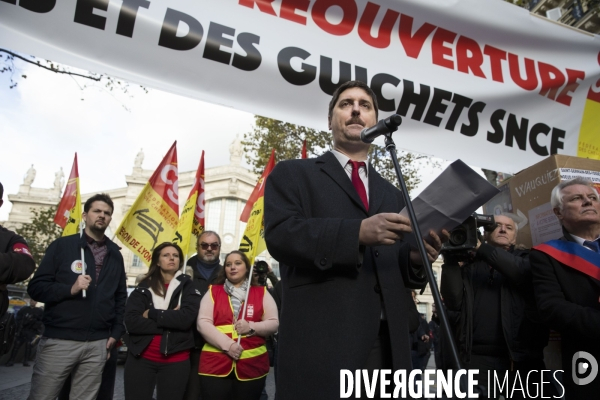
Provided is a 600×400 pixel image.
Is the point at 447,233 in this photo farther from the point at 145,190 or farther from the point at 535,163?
the point at 145,190

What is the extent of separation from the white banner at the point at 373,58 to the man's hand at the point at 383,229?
1.45 meters

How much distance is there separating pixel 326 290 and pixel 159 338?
126 inches

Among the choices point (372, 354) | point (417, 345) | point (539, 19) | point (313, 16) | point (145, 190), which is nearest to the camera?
point (372, 354)

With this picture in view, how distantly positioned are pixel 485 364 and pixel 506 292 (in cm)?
53

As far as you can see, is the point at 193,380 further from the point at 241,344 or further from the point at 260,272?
the point at 260,272

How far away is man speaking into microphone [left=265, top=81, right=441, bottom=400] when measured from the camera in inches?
54.9

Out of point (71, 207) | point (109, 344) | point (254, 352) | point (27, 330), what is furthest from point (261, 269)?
point (27, 330)

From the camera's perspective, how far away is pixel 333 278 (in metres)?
1.49

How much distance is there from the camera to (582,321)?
7.45ft

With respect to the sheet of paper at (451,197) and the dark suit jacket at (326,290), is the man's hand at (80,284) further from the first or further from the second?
the sheet of paper at (451,197)

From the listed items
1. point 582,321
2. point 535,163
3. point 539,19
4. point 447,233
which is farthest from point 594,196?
point 447,233

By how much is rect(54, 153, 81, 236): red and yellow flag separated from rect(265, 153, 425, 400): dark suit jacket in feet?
19.6

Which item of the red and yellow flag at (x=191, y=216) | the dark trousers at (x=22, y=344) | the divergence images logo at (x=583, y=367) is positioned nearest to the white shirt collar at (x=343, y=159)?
the divergence images logo at (x=583, y=367)

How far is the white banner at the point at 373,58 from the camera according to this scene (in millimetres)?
2311
